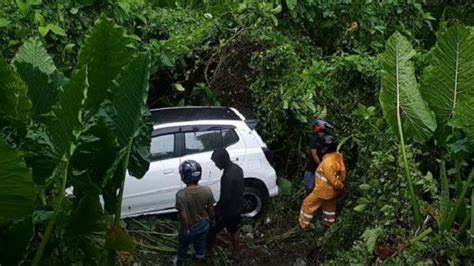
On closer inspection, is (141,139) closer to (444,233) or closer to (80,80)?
(80,80)

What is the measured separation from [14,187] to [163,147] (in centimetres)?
422

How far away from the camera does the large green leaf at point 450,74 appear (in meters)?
6.79

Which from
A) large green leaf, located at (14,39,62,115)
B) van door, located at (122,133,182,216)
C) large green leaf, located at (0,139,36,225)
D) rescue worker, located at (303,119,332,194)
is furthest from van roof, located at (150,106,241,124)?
large green leaf, located at (0,139,36,225)

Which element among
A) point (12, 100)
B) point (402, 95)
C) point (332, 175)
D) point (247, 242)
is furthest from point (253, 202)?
point (12, 100)

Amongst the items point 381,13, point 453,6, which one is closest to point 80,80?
point 381,13

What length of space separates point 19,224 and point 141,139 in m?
0.96

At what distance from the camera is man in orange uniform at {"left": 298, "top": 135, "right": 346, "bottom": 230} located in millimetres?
8508

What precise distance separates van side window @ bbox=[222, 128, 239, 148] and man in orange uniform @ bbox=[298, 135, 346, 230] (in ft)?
3.29

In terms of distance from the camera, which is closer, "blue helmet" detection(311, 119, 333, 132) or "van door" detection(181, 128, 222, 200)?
"blue helmet" detection(311, 119, 333, 132)

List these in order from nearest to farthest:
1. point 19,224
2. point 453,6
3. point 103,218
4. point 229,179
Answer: point 19,224 → point 103,218 → point 229,179 → point 453,6

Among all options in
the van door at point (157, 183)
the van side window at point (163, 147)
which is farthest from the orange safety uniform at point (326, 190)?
the van side window at point (163, 147)

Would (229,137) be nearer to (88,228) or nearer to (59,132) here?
(88,228)

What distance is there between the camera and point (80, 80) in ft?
16.2

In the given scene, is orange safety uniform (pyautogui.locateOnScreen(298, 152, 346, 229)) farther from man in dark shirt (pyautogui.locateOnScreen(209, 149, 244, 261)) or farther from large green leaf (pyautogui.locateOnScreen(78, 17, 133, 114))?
large green leaf (pyautogui.locateOnScreen(78, 17, 133, 114))
